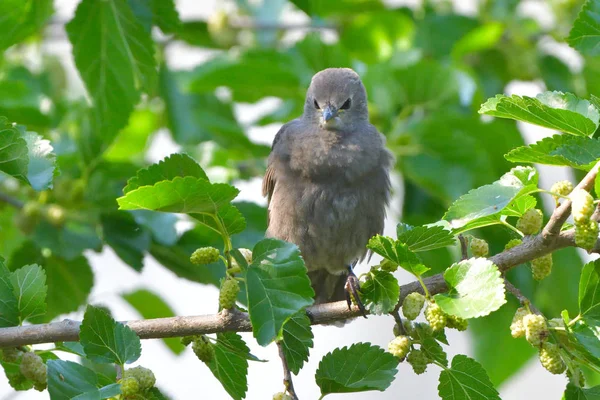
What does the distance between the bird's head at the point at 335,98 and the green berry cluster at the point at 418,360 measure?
2178 mm

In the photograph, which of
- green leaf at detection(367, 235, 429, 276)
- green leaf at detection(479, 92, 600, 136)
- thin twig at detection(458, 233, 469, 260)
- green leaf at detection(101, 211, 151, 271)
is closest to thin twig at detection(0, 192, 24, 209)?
green leaf at detection(101, 211, 151, 271)

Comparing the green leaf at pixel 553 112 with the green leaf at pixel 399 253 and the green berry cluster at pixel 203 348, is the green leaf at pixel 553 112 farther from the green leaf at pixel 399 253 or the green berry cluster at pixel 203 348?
the green berry cluster at pixel 203 348

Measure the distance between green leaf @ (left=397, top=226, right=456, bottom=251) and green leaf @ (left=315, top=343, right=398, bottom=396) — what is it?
34cm

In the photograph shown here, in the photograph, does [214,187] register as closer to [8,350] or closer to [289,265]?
[289,265]

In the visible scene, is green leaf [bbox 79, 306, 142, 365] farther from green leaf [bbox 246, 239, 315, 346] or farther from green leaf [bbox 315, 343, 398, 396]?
green leaf [bbox 315, 343, 398, 396]

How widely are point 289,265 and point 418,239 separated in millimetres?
372

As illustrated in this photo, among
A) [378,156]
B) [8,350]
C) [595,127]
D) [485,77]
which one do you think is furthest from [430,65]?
[8,350]

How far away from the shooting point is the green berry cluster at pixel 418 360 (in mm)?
2438

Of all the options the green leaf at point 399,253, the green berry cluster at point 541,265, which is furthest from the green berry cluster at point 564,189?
the green leaf at point 399,253

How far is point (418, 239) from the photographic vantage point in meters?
2.41

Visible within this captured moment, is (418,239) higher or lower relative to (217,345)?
higher

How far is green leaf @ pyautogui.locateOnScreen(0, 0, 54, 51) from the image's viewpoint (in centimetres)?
346

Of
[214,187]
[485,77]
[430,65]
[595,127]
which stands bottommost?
[485,77]

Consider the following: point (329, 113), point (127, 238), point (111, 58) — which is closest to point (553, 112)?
point (111, 58)
